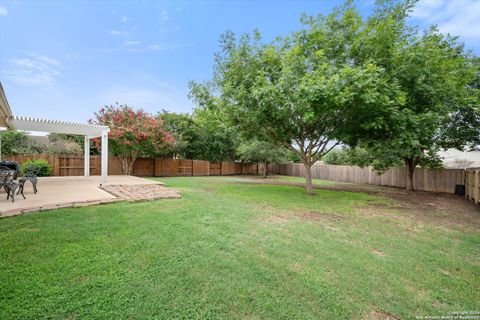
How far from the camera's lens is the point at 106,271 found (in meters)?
A: 2.30

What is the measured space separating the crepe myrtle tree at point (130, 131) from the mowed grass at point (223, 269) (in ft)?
31.7

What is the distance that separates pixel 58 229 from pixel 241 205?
157 inches

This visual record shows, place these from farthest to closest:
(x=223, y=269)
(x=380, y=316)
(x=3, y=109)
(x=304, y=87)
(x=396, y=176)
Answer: (x=396, y=176), (x=3, y=109), (x=304, y=87), (x=223, y=269), (x=380, y=316)

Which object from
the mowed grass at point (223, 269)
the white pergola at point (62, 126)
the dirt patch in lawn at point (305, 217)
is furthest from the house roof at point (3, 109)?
the dirt patch in lawn at point (305, 217)

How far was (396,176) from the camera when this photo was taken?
14062 mm

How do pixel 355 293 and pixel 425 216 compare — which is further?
pixel 425 216

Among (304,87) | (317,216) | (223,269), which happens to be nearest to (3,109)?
(223,269)

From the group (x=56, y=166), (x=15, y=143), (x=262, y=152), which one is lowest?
(x=56, y=166)

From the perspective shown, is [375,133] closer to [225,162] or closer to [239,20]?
[239,20]

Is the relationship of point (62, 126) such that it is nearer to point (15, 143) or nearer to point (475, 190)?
point (15, 143)

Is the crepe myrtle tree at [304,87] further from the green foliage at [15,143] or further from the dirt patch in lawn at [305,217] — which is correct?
the green foliage at [15,143]

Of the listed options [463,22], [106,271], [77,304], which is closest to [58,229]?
[106,271]

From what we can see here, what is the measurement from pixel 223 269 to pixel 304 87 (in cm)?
528

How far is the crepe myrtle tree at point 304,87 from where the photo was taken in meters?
5.98
